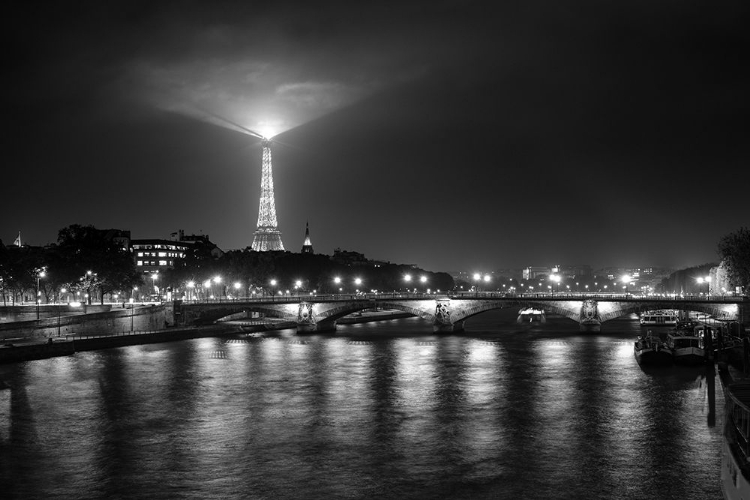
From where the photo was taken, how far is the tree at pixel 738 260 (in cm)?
7994

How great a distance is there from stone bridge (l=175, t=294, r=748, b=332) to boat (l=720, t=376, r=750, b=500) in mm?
53213

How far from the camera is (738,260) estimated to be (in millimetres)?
80750

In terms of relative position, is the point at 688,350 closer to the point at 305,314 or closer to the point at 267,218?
the point at 305,314

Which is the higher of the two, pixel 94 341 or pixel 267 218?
pixel 267 218

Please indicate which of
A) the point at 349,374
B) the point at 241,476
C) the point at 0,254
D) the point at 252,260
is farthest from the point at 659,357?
the point at 252,260

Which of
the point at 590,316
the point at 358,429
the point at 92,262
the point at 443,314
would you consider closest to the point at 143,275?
the point at 92,262

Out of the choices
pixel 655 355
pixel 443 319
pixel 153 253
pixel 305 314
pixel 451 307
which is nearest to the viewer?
pixel 655 355

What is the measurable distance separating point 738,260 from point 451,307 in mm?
32039

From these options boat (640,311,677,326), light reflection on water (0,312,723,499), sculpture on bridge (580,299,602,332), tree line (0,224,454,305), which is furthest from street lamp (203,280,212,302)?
light reflection on water (0,312,723,499)

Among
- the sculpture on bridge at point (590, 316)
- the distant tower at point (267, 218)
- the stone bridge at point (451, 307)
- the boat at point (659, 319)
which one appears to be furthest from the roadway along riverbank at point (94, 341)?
the distant tower at point (267, 218)

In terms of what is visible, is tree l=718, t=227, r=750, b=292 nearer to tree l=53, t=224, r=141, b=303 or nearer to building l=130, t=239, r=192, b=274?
tree l=53, t=224, r=141, b=303

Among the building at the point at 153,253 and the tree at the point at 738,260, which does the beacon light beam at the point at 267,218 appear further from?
the tree at the point at 738,260

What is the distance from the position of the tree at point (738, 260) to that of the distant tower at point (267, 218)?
4737 inches

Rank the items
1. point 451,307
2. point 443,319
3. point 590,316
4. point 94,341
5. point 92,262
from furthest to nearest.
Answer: point 92,262
point 451,307
point 443,319
point 590,316
point 94,341
